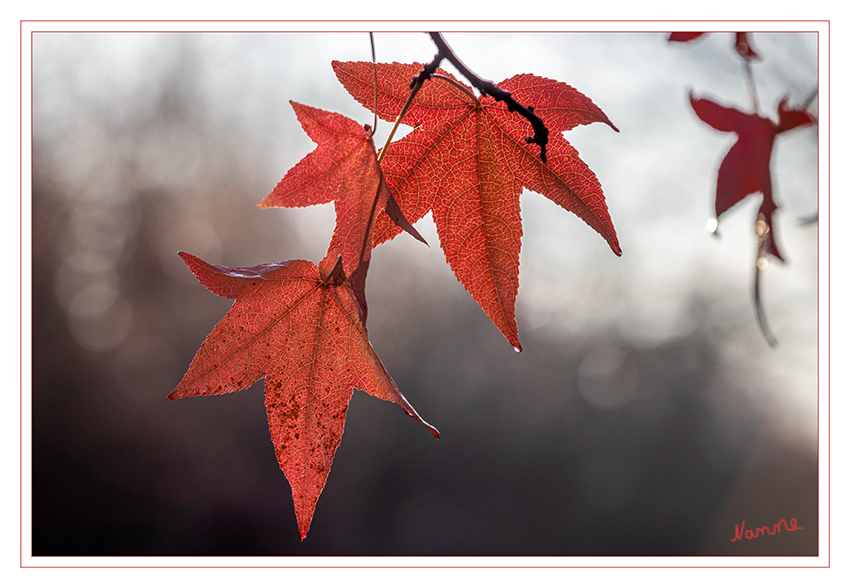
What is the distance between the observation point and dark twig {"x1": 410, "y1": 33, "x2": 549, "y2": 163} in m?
0.47

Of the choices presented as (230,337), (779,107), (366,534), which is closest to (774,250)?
(779,107)

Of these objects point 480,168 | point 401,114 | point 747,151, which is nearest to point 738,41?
point 747,151

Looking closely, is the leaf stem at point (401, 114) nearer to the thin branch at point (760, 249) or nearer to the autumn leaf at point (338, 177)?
the autumn leaf at point (338, 177)

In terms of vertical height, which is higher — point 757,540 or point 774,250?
point 774,250

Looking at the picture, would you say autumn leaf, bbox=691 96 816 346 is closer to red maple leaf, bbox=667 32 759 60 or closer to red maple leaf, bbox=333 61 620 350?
red maple leaf, bbox=667 32 759 60

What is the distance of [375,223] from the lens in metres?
0.52

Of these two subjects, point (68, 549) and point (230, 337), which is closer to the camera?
point (230, 337)

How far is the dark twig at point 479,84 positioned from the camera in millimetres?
474

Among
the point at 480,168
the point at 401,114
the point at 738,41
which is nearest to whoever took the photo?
the point at 401,114

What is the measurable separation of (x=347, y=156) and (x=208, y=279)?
8.1 inches

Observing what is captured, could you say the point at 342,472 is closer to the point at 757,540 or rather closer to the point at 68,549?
the point at 68,549

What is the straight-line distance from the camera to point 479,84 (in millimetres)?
499

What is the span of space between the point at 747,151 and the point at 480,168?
40 centimetres

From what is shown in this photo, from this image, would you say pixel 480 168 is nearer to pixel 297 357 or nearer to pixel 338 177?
pixel 338 177
